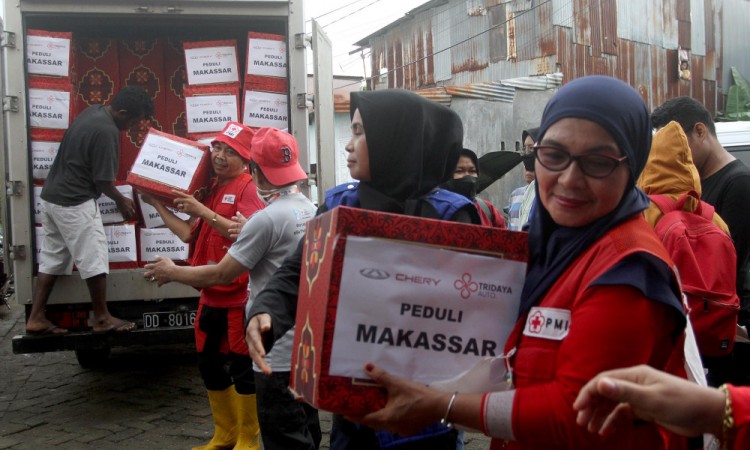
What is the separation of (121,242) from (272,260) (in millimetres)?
2712

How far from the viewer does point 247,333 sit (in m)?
2.27

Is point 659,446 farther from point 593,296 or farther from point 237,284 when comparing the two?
point 237,284

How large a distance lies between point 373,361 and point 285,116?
173 inches

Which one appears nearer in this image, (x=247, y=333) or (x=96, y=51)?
(x=247, y=333)

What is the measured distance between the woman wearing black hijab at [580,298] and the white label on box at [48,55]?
191 inches

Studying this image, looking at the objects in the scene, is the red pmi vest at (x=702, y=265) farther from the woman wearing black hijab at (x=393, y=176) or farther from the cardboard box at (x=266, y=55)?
the cardboard box at (x=266, y=55)

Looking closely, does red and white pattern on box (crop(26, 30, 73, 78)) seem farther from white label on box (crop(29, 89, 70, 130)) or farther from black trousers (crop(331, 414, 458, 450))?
black trousers (crop(331, 414, 458, 450))

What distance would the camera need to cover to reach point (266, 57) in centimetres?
584

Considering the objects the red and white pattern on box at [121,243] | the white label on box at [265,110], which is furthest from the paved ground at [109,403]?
the white label on box at [265,110]

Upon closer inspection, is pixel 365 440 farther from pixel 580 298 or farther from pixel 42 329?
pixel 42 329

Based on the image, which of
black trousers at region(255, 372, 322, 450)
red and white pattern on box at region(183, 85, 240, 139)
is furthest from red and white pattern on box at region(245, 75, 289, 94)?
black trousers at region(255, 372, 322, 450)

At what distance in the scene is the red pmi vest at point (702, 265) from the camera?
2.62 metres


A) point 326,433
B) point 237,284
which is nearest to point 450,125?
point 237,284

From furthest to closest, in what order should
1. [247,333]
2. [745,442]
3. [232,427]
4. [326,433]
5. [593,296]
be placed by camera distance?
[326,433]
[232,427]
[247,333]
[593,296]
[745,442]
